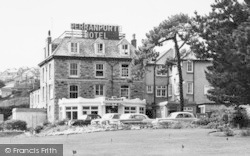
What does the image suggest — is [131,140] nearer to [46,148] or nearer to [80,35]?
[46,148]

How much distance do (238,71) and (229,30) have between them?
12.2 ft

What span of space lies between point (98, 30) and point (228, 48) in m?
41.6

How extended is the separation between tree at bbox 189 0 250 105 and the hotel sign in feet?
118

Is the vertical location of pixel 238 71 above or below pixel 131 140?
above

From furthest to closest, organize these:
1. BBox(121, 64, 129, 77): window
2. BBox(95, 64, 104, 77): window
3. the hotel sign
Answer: the hotel sign → BBox(121, 64, 129, 77): window → BBox(95, 64, 104, 77): window

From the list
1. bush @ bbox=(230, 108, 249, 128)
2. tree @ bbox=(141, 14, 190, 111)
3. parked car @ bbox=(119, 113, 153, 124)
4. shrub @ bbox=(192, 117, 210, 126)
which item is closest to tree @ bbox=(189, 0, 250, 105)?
bush @ bbox=(230, 108, 249, 128)

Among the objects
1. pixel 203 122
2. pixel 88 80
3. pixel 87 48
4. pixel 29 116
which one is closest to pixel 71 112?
pixel 88 80

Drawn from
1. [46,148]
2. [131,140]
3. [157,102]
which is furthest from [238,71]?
[157,102]

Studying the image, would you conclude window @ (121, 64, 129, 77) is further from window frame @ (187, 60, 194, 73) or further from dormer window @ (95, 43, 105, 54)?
window frame @ (187, 60, 194, 73)

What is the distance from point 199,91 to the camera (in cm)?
7688

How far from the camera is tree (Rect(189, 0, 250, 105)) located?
3678cm

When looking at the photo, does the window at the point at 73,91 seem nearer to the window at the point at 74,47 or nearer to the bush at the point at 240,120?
the window at the point at 74,47

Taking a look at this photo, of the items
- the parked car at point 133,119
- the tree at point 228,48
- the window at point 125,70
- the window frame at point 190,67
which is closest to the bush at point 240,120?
the tree at point 228,48

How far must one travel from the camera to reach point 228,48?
123 feet
